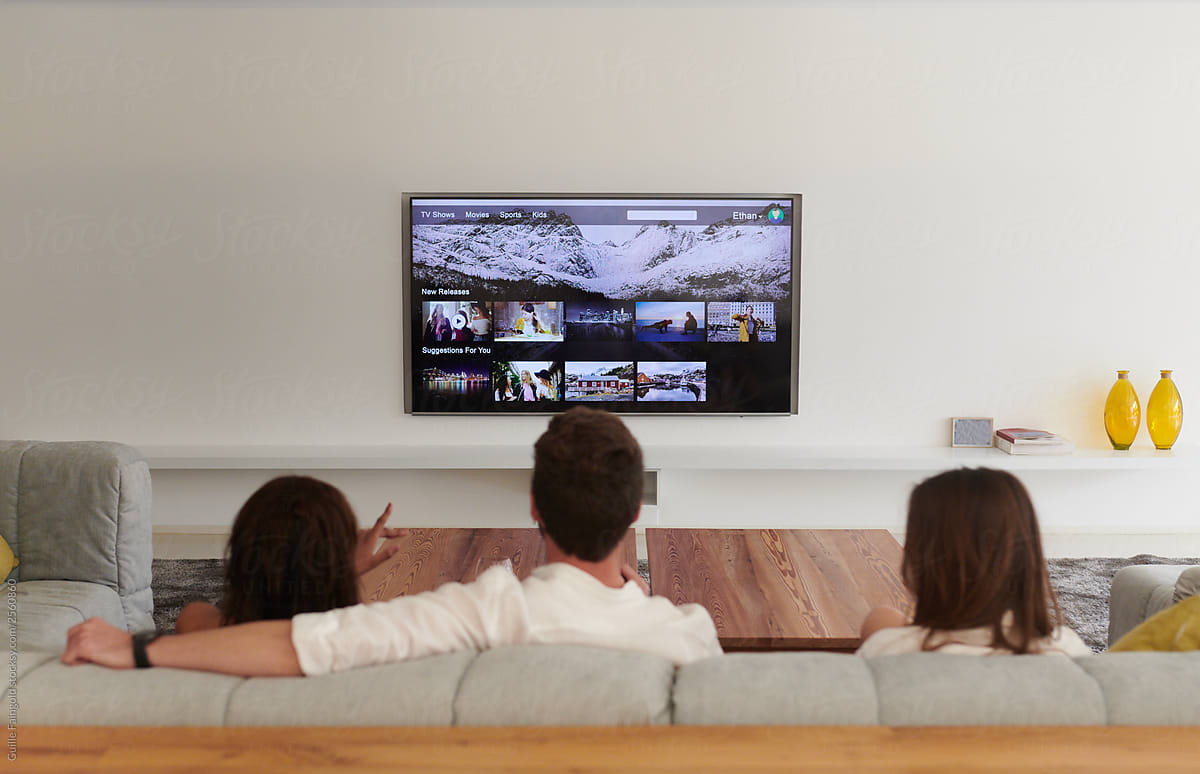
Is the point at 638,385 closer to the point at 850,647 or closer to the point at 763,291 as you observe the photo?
the point at 763,291

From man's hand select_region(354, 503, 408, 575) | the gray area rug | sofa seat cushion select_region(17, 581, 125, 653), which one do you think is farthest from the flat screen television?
man's hand select_region(354, 503, 408, 575)

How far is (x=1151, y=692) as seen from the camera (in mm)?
1068

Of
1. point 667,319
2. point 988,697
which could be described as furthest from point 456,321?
point 988,697

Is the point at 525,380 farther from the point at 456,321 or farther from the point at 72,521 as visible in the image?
the point at 72,521

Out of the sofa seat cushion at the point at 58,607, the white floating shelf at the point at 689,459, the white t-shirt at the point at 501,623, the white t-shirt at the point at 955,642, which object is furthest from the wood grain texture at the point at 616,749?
the white floating shelf at the point at 689,459

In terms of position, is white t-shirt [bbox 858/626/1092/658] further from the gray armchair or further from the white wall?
the white wall

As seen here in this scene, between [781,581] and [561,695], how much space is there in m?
1.52

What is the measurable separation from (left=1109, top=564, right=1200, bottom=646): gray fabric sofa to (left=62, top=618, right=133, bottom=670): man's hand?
2049 millimetres

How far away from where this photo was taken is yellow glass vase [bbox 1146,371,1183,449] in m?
4.12

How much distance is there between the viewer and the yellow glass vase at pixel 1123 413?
4.12m

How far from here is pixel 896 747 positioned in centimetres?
100

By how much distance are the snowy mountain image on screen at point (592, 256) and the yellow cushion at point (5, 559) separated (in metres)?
2.09

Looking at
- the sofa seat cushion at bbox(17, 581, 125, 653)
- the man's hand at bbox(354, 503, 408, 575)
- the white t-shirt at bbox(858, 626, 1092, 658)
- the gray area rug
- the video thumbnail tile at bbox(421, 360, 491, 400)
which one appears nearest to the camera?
the white t-shirt at bbox(858, 626, 1092, 658)

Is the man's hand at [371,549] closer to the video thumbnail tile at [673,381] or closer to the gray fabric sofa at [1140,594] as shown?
the gray fabric sofa at [1140,594]
